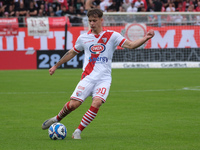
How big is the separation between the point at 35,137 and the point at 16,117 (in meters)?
2.42

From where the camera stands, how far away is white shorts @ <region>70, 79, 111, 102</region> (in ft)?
24.3

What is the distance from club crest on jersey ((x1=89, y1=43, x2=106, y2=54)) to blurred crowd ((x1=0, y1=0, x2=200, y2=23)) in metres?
18.5

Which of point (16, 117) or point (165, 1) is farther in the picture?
point (165, 1)

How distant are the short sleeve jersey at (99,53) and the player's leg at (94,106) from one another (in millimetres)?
154

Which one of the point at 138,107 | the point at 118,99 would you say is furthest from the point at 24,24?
the point at 138,107

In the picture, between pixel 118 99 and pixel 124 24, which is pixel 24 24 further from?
pixel 118 99

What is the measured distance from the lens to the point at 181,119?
945 cm

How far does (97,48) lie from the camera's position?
757cm

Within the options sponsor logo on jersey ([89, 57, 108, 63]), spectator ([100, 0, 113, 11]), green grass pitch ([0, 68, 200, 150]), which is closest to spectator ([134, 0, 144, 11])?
spectator ([100, 0, 113, 11])

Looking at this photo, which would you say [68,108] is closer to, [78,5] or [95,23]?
[95,23]

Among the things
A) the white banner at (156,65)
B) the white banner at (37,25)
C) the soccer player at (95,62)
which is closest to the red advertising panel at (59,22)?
the white banner at (37,25)

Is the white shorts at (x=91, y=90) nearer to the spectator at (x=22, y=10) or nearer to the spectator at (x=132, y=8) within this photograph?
the spectator at (x=22, y=10)

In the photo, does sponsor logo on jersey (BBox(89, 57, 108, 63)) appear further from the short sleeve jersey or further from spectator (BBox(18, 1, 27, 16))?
spectator (BBox(18, 1, 27, 16))

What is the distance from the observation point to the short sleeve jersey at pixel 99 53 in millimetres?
7566
